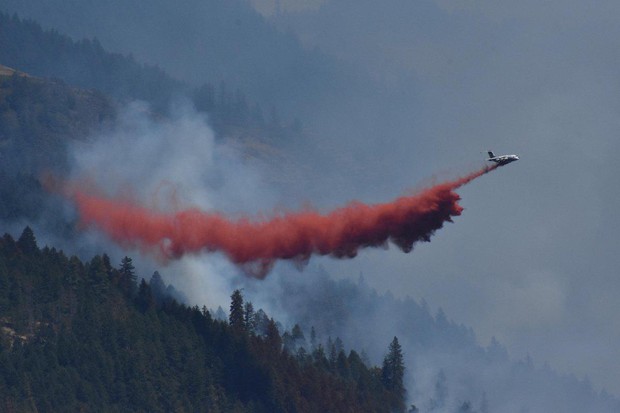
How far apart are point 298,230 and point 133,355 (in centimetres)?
2208

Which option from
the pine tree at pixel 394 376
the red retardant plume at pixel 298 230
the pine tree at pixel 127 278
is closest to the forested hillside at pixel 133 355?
the pine tree at pixel 127 278

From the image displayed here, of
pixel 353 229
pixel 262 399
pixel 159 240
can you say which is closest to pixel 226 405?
pixel 262 399

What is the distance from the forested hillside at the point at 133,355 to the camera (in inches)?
5989

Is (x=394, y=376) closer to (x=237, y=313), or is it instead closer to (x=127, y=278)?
(x=237, y=313)

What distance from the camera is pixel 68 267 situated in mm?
167625

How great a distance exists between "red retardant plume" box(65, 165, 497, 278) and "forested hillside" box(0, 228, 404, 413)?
7.07 m

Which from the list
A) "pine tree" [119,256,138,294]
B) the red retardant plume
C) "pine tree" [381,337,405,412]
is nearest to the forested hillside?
"pine tree" [119,256,138,294]

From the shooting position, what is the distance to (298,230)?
147125mm

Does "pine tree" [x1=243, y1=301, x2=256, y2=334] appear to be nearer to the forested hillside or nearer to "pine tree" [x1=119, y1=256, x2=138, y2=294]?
the forested hillside

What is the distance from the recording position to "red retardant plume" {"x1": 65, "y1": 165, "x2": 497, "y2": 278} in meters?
138

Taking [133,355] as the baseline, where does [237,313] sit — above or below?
above

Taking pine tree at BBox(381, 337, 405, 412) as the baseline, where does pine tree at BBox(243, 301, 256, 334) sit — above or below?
above

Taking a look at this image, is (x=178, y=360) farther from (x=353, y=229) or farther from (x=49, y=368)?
(x=353, y=229)

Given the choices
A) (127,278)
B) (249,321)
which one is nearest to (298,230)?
(127,278)
